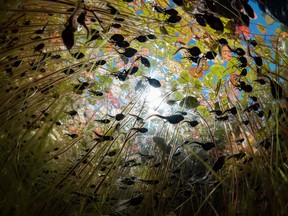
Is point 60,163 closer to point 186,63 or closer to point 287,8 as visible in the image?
point 186,63

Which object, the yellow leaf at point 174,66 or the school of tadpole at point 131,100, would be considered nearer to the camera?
the school of tadpole at point 131,100

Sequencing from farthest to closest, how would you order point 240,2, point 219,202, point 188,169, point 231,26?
point 188,169 → point 219,202 → point 231,26 → point 240,2

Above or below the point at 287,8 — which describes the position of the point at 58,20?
below

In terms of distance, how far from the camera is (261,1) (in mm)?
782

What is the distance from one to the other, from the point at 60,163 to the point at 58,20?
3.33 ft

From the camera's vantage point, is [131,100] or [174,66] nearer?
[131,100]

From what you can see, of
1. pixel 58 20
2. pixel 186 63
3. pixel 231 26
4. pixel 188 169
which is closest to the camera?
pixel 231 26

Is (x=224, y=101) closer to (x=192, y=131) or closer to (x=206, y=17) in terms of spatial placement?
(x=192, y=131)

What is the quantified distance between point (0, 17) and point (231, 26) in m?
0.96

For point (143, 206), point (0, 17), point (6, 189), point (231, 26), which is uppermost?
point (231, 26)

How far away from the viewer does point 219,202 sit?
170 cm

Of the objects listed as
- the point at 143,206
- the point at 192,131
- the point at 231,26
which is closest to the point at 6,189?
the point at 143,206

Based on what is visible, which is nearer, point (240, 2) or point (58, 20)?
point (240, 2)

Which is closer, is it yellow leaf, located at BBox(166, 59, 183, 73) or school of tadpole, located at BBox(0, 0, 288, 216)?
school of tadpole, located at BBox(0, 0, 288, 216)
